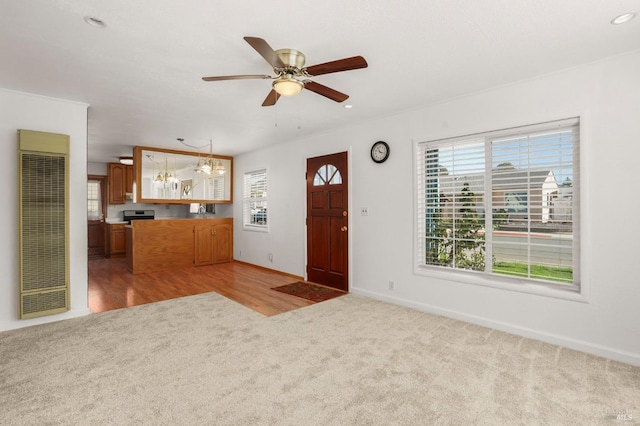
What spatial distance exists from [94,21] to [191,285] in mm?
3980

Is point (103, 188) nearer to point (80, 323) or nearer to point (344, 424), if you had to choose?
point (80, 323)

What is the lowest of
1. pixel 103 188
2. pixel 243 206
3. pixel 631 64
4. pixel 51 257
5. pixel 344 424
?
pixel 344 424

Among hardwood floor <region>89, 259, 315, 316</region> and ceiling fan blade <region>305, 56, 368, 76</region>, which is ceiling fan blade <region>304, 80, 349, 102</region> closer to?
ceiling fan blade <region>305, 56, 368, 76</region>

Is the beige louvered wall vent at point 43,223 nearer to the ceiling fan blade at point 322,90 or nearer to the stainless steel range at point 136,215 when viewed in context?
the ceiling fan blade at point 322,90

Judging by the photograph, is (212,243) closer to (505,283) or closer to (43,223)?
(43,223)

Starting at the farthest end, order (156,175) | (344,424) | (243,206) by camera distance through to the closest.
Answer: (243,206), (156,175), (344,424)

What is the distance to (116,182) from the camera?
7711 mm

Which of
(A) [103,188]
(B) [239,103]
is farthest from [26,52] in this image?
(A) [103,188]

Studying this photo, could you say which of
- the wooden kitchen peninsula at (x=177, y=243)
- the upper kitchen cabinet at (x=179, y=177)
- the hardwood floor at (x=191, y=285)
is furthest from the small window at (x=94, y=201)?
the upper kitchen cabinet at (x=179, y=177)

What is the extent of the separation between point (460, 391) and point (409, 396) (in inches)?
14.7

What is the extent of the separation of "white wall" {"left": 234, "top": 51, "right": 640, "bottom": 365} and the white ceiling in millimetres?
230

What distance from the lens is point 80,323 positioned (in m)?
3.41

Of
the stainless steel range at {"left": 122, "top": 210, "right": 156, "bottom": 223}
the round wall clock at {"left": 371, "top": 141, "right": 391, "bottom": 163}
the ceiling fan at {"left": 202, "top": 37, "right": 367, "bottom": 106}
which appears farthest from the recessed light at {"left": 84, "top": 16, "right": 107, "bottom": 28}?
the stainless steel range at {"left": 122, "top": 210, "right": 156, "bottom": 223}

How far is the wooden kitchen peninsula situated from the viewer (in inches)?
240
